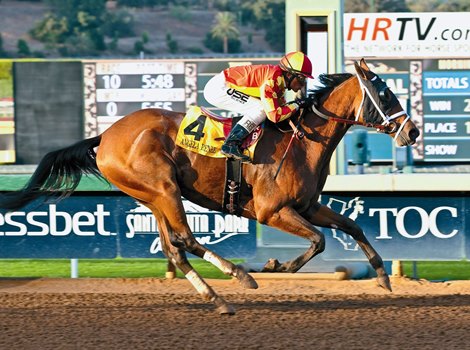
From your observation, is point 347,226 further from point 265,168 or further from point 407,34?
point 407,34

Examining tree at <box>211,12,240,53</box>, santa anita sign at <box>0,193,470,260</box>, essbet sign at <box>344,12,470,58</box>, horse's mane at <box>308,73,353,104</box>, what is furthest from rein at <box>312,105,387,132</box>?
tree at <box>211,12,240,53</box>

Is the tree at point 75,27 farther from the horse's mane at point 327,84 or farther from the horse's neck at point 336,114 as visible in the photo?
the horse's neck at point 336,114

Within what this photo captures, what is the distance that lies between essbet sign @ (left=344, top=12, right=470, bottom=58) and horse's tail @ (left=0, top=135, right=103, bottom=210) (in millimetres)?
9476

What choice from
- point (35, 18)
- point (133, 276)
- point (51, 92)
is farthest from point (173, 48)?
point (133, 276)

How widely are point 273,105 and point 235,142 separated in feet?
1.18

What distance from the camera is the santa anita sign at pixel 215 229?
8719mm

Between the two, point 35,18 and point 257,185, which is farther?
point 35,18

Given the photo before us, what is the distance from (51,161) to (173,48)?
5475 cm

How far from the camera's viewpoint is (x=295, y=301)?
24.9 feet

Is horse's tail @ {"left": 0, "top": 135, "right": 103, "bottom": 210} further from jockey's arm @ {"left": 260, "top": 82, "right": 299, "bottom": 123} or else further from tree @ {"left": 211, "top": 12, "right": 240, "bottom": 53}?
tree @ {"left": 211, "top": 12, "right": 240, "bottom": 53}

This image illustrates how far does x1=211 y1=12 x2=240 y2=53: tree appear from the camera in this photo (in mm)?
63700

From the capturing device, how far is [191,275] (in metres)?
7.03

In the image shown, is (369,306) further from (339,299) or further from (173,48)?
(173,48)

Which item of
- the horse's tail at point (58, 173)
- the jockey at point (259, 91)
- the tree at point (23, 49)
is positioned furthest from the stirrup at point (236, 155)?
the tree at point (23, 49)
